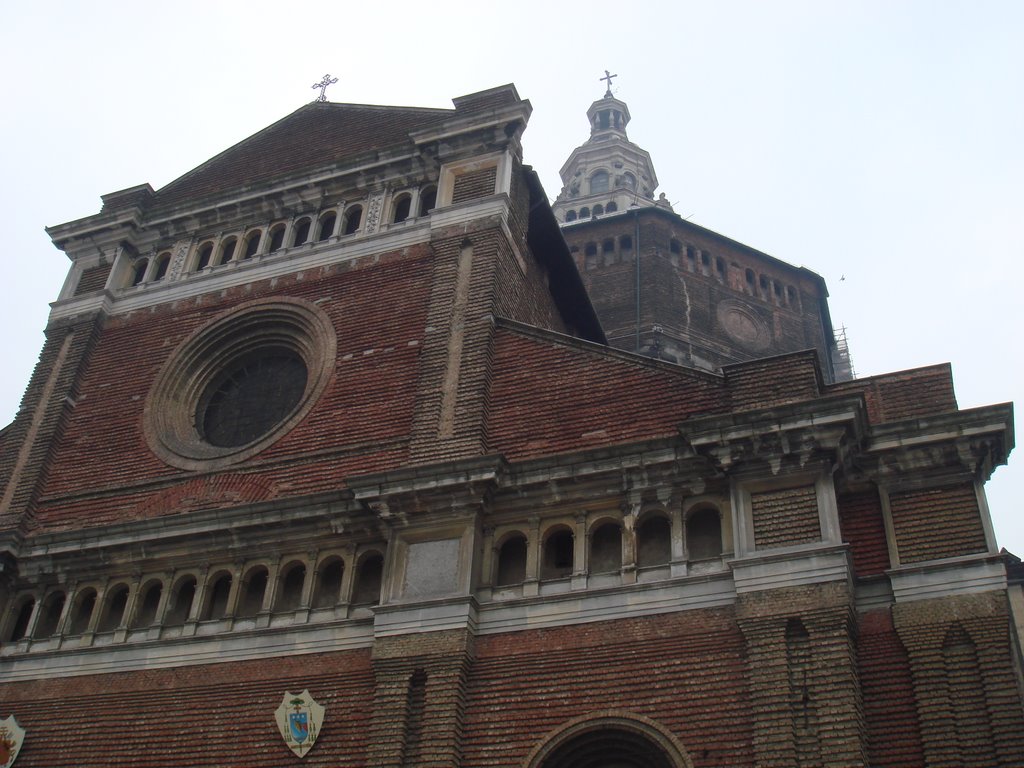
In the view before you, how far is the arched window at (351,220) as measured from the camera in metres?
20.7

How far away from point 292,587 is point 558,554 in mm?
3922

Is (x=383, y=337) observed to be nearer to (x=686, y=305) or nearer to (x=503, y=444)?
(x=503, y=444)

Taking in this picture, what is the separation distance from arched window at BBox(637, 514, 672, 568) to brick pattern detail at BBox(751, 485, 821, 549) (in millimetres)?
1176

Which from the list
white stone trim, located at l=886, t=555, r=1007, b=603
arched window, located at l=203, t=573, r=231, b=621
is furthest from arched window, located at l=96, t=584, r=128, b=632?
white stone trim, located at l=886, t=555, r=1007, b=603

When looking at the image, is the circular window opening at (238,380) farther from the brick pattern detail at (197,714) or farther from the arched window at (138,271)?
the brick pattern detail at (197,714)

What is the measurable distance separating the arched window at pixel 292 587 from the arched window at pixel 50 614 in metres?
3.82

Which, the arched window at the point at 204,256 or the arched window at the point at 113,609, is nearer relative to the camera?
the arched window at the point at 113,609

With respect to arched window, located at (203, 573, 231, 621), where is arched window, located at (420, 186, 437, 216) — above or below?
above

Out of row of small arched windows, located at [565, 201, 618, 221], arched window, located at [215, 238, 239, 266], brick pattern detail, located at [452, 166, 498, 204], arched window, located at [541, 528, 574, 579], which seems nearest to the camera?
arched window, located at [541, 528, 574, 579]

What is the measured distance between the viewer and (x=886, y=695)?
1207cm

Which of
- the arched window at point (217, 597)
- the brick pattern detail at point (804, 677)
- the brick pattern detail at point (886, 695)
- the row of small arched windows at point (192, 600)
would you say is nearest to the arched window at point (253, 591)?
the row of small arched windows at point (192, 600)

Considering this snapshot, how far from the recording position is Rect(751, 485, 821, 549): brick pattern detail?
42.9 feet

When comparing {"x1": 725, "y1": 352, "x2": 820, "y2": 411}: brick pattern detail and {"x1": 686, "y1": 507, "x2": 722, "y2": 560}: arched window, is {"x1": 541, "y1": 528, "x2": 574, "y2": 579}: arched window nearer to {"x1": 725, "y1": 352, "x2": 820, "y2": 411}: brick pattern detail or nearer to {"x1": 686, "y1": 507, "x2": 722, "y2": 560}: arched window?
{"x1": 686, "y1": 507, "x2": 722, "y2": 560}: arched window

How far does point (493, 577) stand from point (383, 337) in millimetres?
5330
